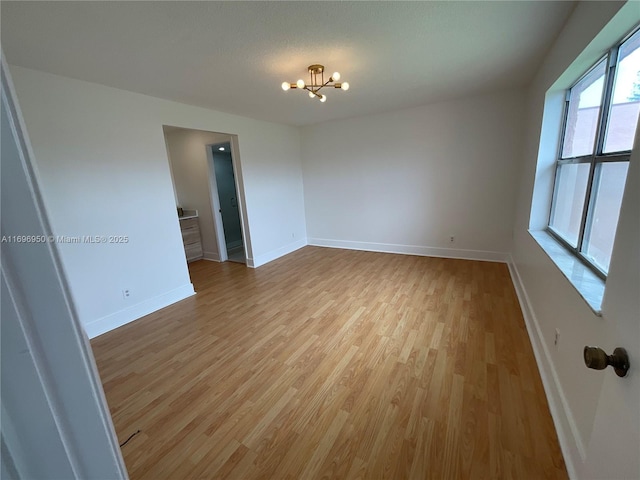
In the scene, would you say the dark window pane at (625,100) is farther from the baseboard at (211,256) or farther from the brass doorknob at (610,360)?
the baseboard at (211,256)

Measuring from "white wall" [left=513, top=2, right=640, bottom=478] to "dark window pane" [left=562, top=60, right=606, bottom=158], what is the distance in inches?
3.8

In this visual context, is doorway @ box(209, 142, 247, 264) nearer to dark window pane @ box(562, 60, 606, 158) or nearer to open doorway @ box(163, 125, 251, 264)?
open doorway @ box(163, 125, 251, 264)

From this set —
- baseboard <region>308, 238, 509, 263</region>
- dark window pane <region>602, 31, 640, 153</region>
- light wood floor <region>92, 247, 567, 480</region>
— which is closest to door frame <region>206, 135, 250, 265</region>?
light wood floor <region>92, 247, 567, 480</region>

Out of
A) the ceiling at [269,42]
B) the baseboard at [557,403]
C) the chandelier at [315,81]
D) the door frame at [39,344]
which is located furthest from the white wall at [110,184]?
the baseboard at [557,403]

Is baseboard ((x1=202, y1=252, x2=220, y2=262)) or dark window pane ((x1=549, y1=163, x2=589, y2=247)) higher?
dark window pane ((x1=549, y1=163, x2=589, y2=247))

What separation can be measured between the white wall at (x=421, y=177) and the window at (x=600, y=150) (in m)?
1.61

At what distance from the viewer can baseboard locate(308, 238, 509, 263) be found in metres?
4.17

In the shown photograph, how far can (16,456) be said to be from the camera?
0.34 meters

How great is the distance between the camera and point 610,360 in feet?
2.38

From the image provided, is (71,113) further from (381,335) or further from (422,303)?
(422,303)

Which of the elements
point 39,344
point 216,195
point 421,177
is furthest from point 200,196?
point 39,344

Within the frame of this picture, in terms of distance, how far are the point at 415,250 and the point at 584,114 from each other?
2947 millimetres

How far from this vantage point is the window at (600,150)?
1.39 meters

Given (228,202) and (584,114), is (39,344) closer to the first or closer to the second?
(584,114)
